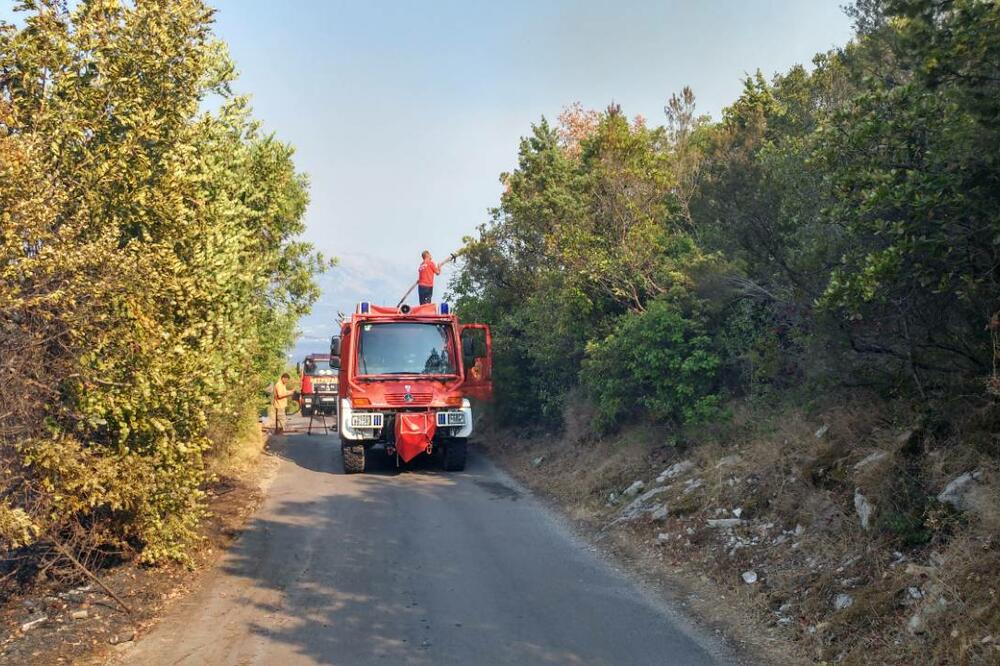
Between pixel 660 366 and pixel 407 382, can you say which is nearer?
pixel 660 366

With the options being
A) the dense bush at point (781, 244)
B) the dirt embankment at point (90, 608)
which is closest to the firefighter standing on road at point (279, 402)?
the dense bush at point (781, 244)

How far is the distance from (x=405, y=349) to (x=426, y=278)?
3.85 meters

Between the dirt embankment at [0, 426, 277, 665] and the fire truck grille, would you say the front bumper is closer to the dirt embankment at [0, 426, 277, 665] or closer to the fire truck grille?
the fire truck grille

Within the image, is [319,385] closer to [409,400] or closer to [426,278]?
[426,278]

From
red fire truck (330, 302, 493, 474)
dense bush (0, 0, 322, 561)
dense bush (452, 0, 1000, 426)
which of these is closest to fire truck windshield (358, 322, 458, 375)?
red fire truck (330, 302, 493, 474)

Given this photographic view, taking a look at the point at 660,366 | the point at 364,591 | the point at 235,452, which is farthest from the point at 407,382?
the point at 364,591

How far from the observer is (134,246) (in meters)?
8.01

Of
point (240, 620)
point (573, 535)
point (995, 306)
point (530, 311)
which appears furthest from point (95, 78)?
point (530, 311)

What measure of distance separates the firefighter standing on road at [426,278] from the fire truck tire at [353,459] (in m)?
5.05

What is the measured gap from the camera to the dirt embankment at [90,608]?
7.43 meters

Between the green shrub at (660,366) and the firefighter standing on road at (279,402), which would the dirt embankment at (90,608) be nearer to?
the green shrub at (660,366)

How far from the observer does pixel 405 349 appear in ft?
57.3

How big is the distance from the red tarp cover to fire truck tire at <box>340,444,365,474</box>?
99 centimetres

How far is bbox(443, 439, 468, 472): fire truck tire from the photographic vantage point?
17.2 m
